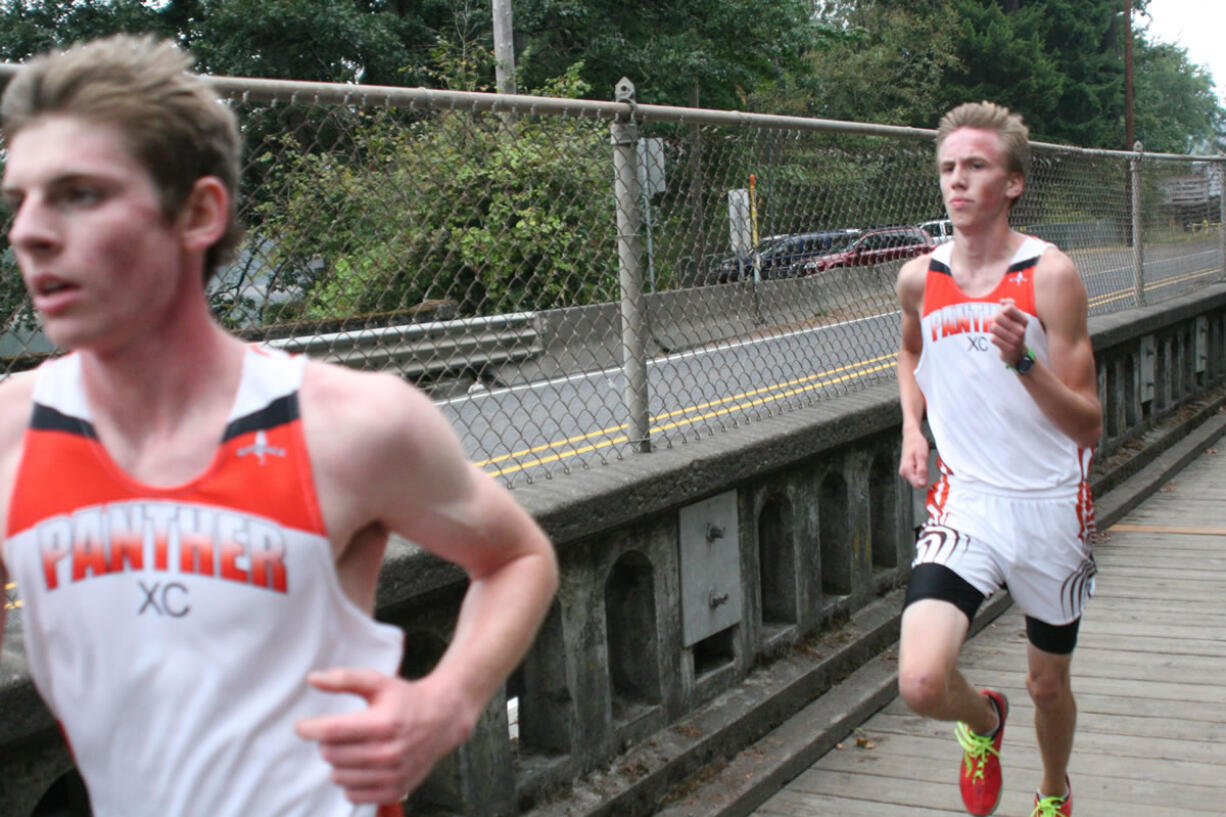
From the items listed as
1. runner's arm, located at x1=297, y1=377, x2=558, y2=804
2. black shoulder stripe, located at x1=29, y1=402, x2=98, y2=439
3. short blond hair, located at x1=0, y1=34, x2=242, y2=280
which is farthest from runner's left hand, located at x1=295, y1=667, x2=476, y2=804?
short blond hair, located at x1=0, y1=34, x2=242, y2=280

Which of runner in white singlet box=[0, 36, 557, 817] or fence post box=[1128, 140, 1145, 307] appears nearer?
runner in white singlet box=[0, 36, 557, 817]

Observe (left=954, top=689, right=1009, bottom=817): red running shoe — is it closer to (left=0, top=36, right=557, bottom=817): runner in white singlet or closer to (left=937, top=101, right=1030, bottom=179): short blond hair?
(left=937, top=101, right=1030, bottom=179): short blond hair

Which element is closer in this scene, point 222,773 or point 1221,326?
point 222,773

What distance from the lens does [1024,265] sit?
3.94 meters

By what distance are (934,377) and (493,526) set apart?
9.01ft

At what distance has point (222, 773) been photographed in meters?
Result: 1.53

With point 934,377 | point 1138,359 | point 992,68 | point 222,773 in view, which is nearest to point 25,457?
point 222,773

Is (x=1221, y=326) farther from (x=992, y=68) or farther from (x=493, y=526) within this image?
(x=992, y=68)

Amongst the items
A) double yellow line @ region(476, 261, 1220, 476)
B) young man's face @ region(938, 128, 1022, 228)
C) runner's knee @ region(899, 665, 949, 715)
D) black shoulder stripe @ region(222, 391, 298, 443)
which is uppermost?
young man's face @ region(938, 128, 1022, 228)

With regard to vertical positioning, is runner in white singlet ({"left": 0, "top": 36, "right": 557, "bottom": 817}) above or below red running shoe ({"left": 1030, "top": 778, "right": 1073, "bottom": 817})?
above

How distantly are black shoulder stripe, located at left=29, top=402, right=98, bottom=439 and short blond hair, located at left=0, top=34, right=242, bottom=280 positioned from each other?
276 mm

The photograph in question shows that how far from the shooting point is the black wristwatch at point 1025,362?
359cm

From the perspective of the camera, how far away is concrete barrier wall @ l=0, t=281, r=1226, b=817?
12.0ft

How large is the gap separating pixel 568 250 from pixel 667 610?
1.30m
